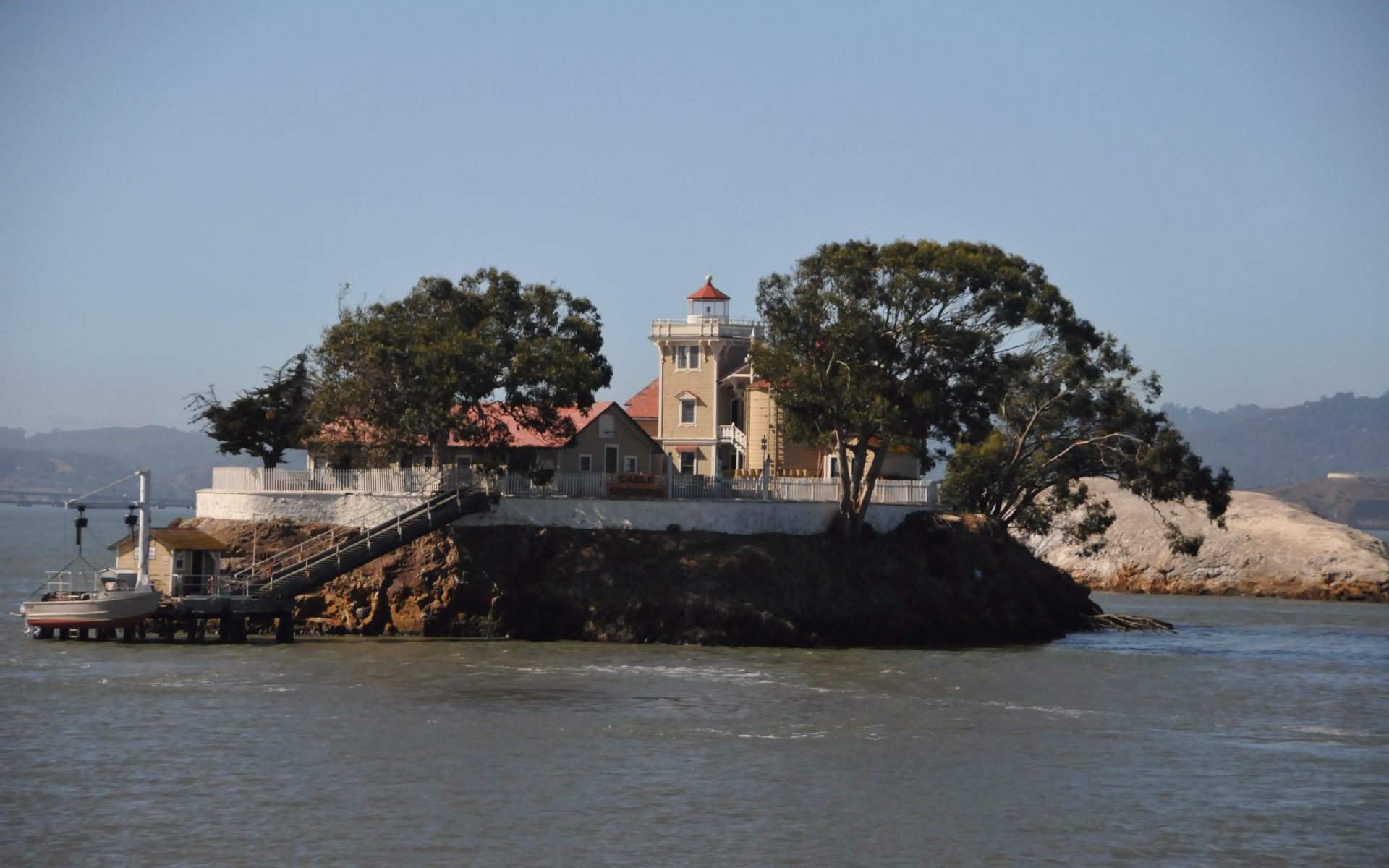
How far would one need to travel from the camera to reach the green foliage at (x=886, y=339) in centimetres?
5200

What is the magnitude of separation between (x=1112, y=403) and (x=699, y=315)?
20367 millimetres

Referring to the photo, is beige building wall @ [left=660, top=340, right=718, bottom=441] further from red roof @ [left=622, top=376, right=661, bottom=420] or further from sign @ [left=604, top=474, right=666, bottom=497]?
sign @ [left=604, top=474, right=666, bottom=497]

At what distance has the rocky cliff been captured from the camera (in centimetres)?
8388

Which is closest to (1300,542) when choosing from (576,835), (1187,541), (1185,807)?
(1187,541)

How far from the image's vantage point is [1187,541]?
6731 centimetres

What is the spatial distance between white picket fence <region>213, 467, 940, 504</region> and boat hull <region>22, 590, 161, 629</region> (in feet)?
31.3

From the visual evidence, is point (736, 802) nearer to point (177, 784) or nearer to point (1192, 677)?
point (177, 784)

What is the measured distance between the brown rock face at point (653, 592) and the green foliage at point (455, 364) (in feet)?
14.9

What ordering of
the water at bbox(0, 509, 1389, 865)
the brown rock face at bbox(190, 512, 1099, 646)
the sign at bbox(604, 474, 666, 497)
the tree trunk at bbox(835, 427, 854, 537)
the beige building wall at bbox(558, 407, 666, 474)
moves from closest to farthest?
the water at bbox(0, 509, 1389, 865)
the brown rock face at bbox(190, 512, 1099, 646)
the tree trunk at bbox(835, 427, 854, 537)
the sign at bbox(604, 474, 666, 497)
the beige building wall at bbox(558, 407, 666, 474)

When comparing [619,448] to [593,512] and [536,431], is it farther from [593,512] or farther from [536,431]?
[593,512]

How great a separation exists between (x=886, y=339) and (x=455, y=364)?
1621 centimetres

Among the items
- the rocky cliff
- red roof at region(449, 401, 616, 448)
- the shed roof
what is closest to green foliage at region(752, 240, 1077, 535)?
red roof at region(449, 401, 616, 448)

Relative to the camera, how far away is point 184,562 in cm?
4894

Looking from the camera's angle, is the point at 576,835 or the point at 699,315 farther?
the point at 699,315
